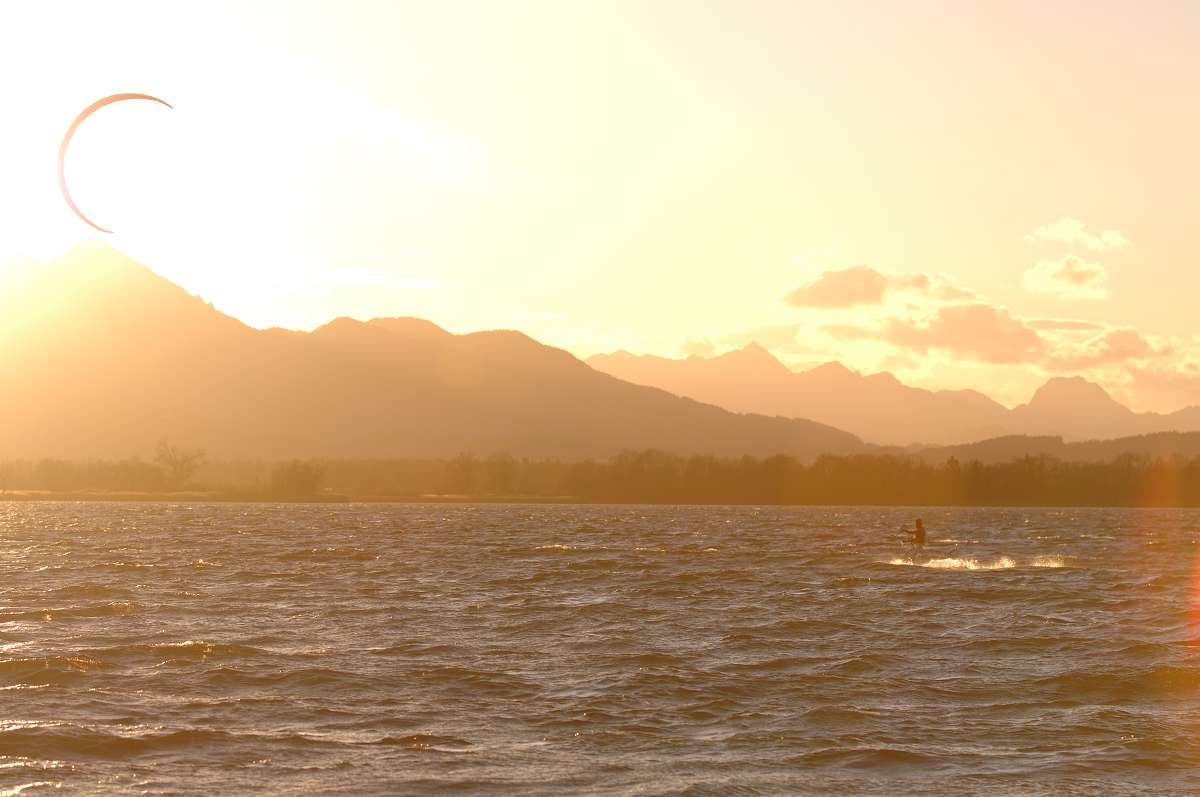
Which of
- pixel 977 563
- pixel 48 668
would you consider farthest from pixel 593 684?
pixel 977 563

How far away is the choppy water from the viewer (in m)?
25.2

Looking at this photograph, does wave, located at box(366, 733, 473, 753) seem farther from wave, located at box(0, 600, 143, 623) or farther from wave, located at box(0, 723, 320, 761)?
wave, located at box(0, 600, 143, 623)

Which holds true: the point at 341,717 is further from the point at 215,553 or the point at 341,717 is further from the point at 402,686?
the point at 215,553

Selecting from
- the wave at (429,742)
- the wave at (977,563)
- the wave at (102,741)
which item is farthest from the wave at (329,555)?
the wave at (429,742)

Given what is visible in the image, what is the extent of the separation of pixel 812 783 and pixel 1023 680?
46.8 ft

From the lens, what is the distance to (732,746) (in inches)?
1086

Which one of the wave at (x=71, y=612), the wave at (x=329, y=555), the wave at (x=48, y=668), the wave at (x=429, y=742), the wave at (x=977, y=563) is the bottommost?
the wave at (x=429, y=742)

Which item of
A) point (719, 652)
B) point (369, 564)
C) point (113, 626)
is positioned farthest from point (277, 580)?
point (719, 652)

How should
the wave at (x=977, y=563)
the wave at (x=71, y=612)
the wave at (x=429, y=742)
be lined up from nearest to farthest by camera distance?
the wave at (x=429, y=742) → the wave at (x=71, y=612) → the wave at (x=977, y=563)

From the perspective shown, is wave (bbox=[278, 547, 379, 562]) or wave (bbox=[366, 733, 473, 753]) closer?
wave (bbox=[366, 733, 473, 753])

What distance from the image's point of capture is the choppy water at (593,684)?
25.2 metres

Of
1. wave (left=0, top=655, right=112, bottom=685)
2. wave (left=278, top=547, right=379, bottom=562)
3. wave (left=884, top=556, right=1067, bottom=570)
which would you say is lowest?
wave (left=0, top=655, right=112, bottom=685)

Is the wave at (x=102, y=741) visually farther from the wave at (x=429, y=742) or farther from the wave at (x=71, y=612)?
the wave at (x=71, y=612)

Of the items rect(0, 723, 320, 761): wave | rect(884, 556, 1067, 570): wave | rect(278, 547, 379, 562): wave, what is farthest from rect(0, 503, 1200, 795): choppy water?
rect(278, 547, 379, 562): wave
